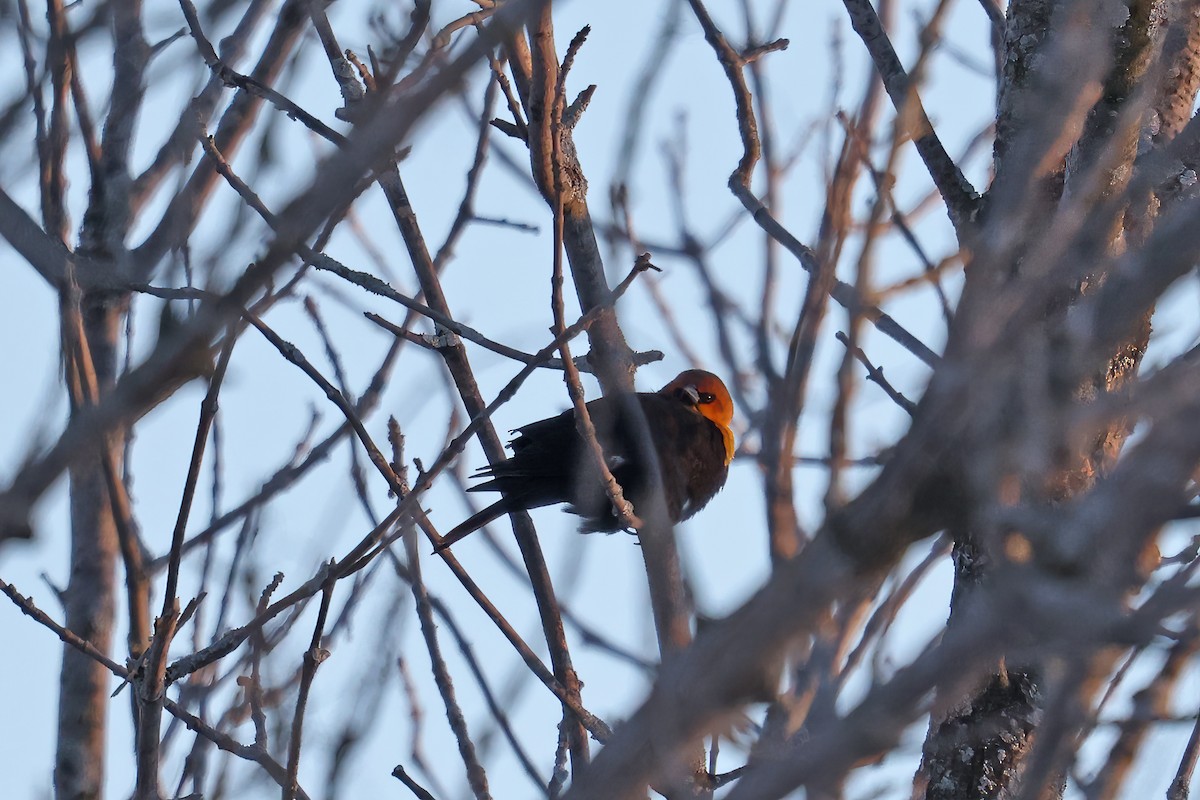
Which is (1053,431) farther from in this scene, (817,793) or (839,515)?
(817,793)

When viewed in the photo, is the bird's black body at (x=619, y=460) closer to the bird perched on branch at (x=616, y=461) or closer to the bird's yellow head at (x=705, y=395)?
the bird perched on branch at (x=616, y=461)

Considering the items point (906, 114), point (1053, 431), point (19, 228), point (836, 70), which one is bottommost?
point (1053, 431)

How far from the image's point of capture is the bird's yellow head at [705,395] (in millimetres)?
6125

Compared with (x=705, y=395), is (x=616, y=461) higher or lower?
lower

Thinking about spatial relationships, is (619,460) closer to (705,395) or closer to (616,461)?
(616,461)

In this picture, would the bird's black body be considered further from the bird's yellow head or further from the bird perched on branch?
the bird's yellow head

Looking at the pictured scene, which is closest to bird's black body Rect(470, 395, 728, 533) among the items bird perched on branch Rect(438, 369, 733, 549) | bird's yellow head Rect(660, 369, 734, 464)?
bird perched on branch Rect(438, 369, 733, 549)

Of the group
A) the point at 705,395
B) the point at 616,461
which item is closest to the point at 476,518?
the point at 616,461

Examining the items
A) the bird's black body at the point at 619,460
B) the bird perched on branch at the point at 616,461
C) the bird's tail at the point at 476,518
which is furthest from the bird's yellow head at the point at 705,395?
the bird's tail at the point at 476,518

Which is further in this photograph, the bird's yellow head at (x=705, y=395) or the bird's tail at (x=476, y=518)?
the bird's yellow head at (x=705, y=395)

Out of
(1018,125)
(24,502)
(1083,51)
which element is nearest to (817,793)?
(24,502)

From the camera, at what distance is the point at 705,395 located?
6.21 metres

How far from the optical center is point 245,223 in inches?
74.5

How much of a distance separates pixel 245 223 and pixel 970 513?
115 centimetres
